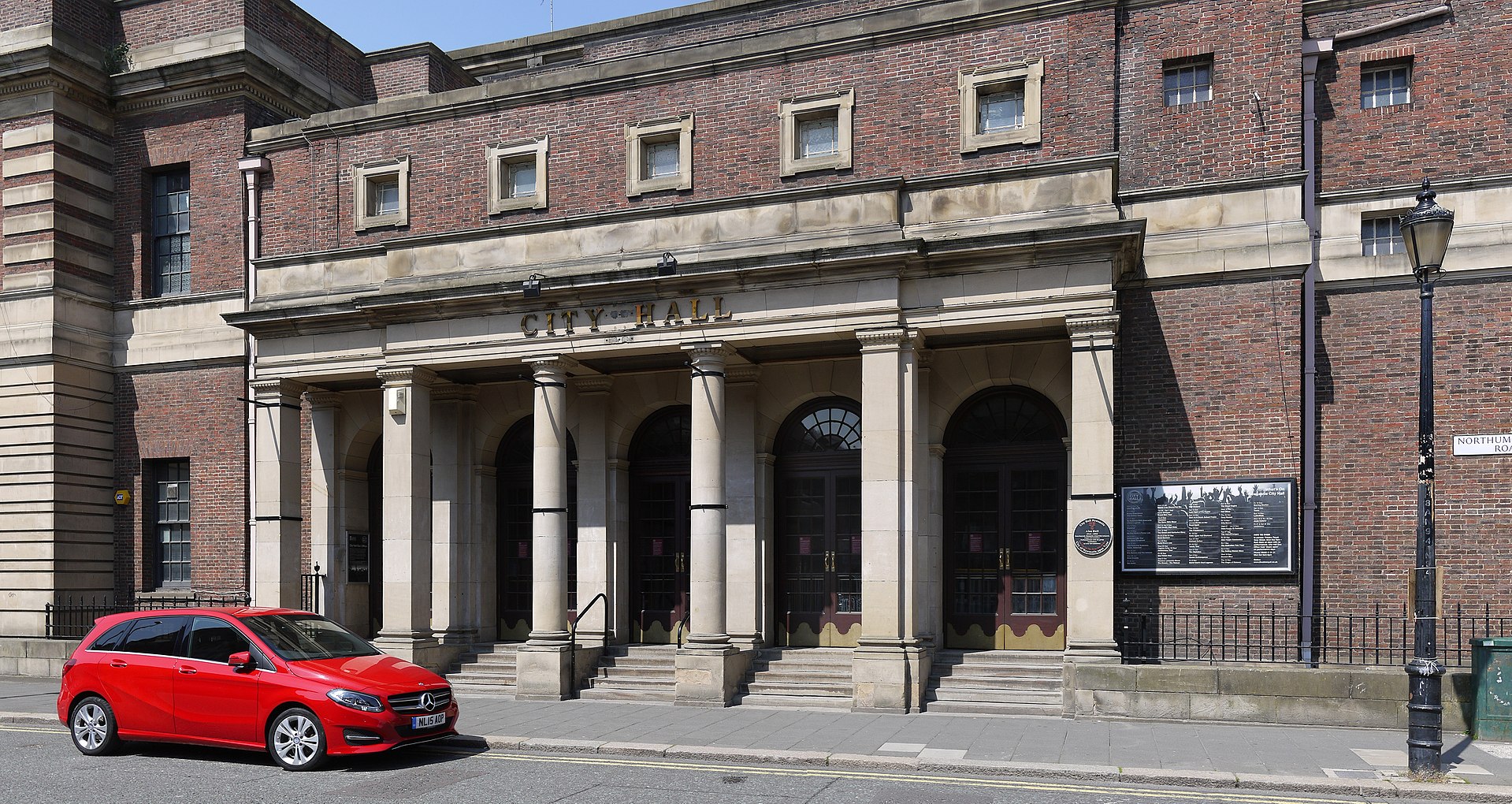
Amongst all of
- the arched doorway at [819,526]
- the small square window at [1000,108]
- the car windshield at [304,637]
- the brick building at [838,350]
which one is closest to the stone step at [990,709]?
the brick building at [838,350]

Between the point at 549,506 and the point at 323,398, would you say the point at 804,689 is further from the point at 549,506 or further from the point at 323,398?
the point at 323,398

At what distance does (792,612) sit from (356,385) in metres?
8.66

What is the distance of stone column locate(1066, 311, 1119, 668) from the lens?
14906 mm

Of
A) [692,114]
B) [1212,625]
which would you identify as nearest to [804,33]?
[692,114]

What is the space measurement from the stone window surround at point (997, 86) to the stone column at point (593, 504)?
7.03 metres

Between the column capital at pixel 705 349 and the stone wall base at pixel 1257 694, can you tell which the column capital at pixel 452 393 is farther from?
the stone wall base at pixel 1257 694

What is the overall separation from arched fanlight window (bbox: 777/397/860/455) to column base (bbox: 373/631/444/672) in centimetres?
629

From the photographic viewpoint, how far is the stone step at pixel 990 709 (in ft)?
49.1

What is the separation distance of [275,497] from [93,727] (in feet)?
24.0

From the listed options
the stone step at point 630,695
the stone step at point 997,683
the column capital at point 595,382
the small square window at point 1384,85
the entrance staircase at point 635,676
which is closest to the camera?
the stone step at point 997,683

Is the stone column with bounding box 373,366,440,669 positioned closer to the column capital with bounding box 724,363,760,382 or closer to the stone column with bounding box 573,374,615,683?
the stone column with bounding box 573,374,615,683

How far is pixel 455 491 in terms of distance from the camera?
2014 cm

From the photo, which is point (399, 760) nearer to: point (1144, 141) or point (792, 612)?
point (792, 612)

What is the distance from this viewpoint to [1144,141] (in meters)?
17.1
